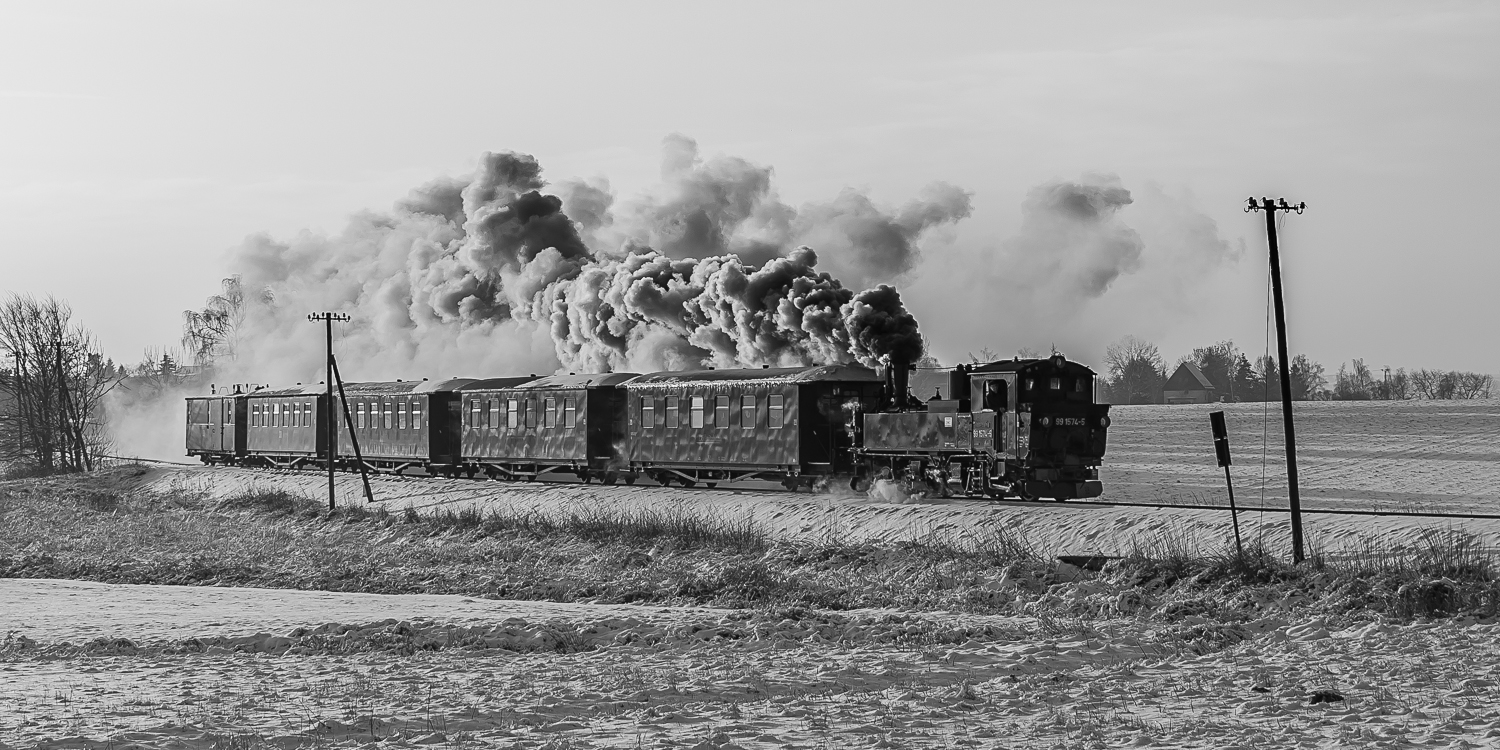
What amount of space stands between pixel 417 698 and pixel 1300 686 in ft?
25.7

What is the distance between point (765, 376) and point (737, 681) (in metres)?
22.4

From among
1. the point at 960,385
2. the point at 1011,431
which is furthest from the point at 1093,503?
the point at 960,385

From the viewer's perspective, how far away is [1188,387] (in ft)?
454

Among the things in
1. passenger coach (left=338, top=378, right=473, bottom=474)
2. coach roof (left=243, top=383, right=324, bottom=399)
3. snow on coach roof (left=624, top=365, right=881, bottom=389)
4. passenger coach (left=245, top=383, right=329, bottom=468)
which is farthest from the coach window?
coach roof (left=243, top=383, right=324, bottom=399)

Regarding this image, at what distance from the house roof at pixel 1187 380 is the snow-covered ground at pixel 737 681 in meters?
124

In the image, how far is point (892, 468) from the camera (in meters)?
32.2

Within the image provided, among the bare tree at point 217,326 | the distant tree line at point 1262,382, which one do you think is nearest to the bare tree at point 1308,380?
the distant tree line at point 1262,382

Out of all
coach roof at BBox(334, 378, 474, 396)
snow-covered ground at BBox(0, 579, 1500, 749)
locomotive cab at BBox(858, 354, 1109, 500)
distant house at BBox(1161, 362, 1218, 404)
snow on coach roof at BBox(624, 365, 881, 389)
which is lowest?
snow-covered ground at BBox(0, 579, 1500, 749)

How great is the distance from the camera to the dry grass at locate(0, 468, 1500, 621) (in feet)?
60.9

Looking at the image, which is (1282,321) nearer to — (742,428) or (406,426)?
(742,428)

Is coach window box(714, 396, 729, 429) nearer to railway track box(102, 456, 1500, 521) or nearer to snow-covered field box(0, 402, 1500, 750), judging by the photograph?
railway track box(102, 456, 1500, 521)

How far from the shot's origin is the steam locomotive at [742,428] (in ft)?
96.1

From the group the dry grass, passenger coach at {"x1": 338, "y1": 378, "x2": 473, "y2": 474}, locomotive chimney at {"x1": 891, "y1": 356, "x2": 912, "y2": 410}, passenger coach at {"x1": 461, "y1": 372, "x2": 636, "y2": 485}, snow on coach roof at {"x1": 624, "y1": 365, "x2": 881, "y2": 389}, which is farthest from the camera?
passenger coach at {"x1": 338, "y1": 378, "x2": 473, "y2": 474}

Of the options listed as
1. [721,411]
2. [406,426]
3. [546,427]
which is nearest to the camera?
[721,411]
